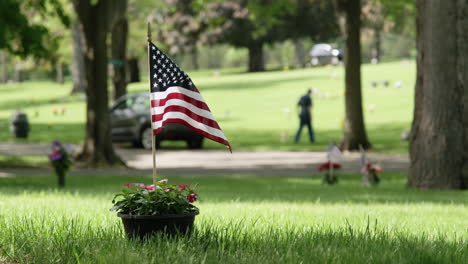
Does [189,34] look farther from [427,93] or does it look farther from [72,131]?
[427,93]

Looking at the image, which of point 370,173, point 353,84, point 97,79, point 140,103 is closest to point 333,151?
point 370,173

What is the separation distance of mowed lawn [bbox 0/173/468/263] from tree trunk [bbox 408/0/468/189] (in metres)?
2.57

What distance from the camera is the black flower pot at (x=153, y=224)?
649 centimetres

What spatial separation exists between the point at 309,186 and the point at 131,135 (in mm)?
13544

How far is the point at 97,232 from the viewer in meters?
7.14

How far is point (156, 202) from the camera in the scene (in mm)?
6523

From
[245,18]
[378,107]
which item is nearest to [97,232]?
[378,107]

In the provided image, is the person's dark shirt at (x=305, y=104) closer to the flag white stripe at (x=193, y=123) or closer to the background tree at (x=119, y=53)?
the background tree at (x=119, y=53)

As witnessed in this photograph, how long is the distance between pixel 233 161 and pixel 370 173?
8.60 m

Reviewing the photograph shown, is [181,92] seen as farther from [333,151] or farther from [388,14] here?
[388,14]

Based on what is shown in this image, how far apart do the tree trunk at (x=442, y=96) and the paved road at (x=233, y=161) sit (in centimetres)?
571

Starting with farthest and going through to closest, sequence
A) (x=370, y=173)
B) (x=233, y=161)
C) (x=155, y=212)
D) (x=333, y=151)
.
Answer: (x=233, y=161) < (x=370, y=173) < (x=333, y=151) < (x=155, y=212)

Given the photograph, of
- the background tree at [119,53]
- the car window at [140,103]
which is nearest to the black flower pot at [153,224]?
the car window at [140,103]

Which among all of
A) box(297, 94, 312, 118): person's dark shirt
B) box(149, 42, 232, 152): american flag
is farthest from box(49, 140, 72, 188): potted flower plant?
box(297, 94, 312, 118): person's dark shirt
